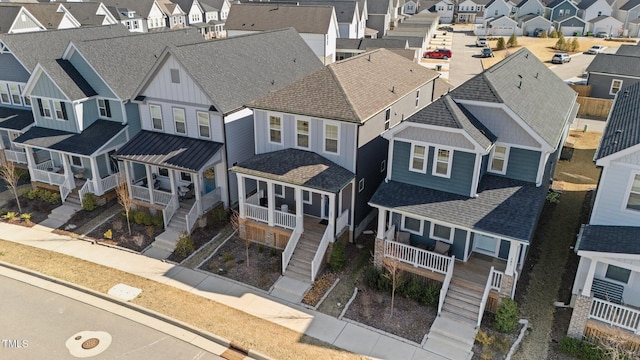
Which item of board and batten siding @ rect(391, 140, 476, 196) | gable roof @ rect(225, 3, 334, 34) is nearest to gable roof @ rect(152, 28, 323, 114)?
board and batten siding @ rect(391, 140, 476, 196)

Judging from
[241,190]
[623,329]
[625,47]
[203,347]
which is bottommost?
[203,347]

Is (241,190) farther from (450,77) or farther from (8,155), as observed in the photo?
(450,77)

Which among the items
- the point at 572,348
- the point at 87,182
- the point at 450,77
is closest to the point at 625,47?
the point at 450,77

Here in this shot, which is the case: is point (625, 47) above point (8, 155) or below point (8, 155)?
above

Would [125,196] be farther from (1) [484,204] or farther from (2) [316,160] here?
(1) [484,204]

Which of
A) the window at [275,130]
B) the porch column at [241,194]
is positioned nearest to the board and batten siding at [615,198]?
the window at [275,130]

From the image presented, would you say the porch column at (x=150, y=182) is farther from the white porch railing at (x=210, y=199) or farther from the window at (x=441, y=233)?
the window at (x=441, y=233)
